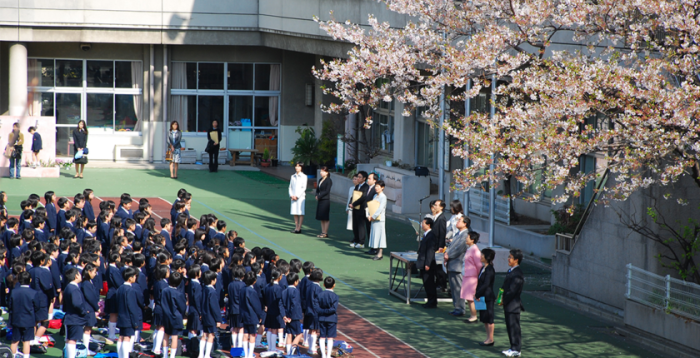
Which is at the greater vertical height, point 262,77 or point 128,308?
point 262,77

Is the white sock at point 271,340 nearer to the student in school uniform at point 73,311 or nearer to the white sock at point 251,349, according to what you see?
the white sock at point 251,349

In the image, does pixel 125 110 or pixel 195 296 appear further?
pixel 125 110

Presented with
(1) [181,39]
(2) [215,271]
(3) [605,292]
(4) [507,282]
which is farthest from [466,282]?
(1) [181,39]

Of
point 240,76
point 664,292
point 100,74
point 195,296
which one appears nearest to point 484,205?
point 664,292

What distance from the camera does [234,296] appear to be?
1159 cm

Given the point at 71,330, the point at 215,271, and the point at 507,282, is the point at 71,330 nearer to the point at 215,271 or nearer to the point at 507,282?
the point at 215,271

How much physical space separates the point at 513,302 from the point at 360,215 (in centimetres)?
735

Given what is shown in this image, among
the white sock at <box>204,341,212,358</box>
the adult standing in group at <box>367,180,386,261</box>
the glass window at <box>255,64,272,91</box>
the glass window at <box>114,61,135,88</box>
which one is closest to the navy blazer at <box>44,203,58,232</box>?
the adult standing in group at <box>367,180,386,261</box>

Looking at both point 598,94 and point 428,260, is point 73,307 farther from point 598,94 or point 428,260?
point 598,94

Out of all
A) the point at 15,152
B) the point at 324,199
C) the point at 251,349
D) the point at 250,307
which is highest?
the point at 15,152

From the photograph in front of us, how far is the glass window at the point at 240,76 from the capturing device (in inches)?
1323

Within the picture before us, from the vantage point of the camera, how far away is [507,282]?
38.8ft

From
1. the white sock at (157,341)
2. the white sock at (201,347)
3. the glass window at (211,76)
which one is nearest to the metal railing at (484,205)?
the white sock at (201,347)

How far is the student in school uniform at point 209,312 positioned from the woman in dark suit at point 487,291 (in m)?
3.79
